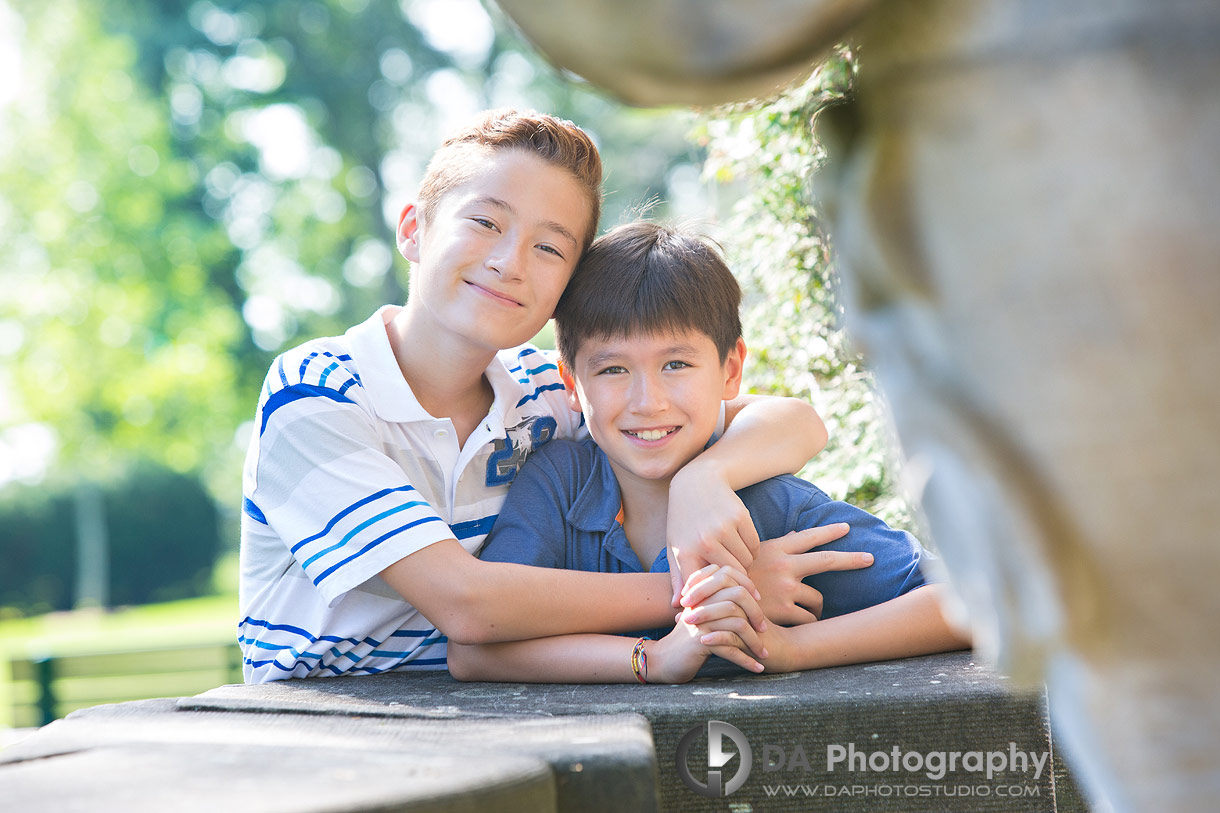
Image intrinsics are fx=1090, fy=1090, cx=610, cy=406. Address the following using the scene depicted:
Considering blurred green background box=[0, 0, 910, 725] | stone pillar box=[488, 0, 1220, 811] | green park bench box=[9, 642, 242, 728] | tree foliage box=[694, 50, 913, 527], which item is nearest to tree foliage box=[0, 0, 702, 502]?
blurred green background box=[0, 0, 910, 725]

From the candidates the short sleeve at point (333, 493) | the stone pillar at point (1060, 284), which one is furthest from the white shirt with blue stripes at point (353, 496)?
the stone pillar at point (1060, 284)

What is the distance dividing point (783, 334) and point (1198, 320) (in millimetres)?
3020

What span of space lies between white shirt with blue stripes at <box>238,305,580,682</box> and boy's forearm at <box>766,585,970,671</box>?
751 millimetres

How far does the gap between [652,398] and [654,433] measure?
8 cm

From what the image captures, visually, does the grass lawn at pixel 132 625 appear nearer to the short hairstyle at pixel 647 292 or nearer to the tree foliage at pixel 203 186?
the tree foliage at pixel 203 186

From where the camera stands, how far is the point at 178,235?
55.6 feet

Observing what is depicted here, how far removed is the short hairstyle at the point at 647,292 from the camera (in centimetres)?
243

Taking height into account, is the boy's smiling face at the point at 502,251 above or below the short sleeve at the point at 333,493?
above

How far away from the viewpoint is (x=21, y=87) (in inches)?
603

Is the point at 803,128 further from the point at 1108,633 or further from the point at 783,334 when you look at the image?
the point at 1108,633

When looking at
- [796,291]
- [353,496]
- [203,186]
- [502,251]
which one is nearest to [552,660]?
[353,496]

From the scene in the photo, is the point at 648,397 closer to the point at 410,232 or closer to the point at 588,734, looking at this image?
the point at 410,232

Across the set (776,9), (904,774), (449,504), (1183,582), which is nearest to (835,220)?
(776,9)

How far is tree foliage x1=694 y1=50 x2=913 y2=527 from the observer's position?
339cm
